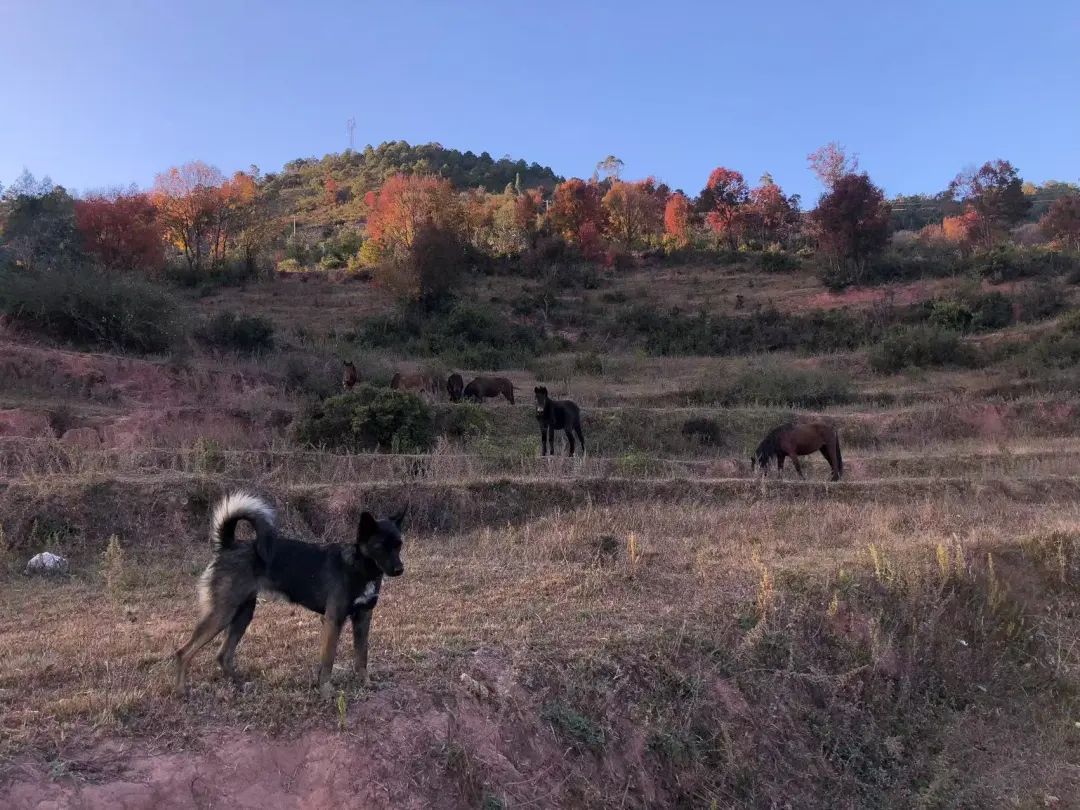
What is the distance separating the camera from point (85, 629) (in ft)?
24.6

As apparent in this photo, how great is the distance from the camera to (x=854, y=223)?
4991 cm

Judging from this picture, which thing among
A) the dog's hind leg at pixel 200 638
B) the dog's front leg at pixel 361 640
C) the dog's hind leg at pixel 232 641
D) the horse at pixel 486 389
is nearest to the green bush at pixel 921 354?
the horse at pixel 486 389

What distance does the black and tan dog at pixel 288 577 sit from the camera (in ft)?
19.6

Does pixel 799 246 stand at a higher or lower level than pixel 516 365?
higher

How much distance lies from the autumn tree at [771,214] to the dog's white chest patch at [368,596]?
65.9 metres

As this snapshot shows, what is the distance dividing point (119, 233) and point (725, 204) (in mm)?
45009

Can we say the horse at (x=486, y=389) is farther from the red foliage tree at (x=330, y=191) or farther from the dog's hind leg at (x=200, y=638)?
the red foliage tree at (x=330, y=191)

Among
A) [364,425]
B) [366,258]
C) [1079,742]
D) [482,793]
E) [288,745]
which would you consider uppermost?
[366,258]

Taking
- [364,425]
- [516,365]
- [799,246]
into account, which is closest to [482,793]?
[364,425]

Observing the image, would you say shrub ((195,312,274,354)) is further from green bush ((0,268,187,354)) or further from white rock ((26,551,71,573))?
white rock ((26,551,71,573))

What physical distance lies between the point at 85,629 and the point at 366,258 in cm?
5044

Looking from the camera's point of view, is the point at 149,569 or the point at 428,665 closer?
the point at 428,665

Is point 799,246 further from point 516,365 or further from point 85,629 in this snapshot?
point 85,629

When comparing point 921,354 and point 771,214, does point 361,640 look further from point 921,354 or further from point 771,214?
point 771,214
